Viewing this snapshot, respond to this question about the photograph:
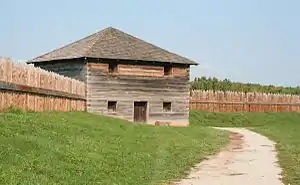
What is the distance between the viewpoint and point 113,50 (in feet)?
131

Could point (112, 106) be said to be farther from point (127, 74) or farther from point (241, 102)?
point (241, 102)

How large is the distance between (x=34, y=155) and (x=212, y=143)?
14932 millimetres

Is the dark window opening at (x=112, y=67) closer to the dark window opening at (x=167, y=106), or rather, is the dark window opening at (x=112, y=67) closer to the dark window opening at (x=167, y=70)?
the dark window opening at (x=167, y=70)

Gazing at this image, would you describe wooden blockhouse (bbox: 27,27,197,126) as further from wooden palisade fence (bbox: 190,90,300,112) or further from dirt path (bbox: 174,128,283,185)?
wooden palisade fence (bbox: 190,90,300,112)

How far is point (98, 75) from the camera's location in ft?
127

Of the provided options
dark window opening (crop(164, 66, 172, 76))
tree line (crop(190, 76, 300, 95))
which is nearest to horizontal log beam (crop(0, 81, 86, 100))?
dark window opening (crop(164, 66, 172, 76))

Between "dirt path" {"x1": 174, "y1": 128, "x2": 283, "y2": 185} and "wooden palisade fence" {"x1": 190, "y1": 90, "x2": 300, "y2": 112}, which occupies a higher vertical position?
"wooden palisade fence" {"x1": 190, "y1": 90, "x2": 300, "y2": 112}

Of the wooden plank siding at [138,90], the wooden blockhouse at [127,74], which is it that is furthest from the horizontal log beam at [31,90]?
the wooden blockhouse at [127,74]

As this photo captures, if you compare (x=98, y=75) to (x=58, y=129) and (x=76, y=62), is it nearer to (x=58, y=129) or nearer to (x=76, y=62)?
(x=76, y=62)

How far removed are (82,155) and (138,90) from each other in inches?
990

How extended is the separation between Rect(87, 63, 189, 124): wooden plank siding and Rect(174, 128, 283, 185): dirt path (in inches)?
602

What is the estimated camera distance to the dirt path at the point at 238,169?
48.3 ft

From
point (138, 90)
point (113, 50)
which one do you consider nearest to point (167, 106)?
point (138, 90)

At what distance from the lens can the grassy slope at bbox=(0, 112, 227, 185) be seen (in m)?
12.1
